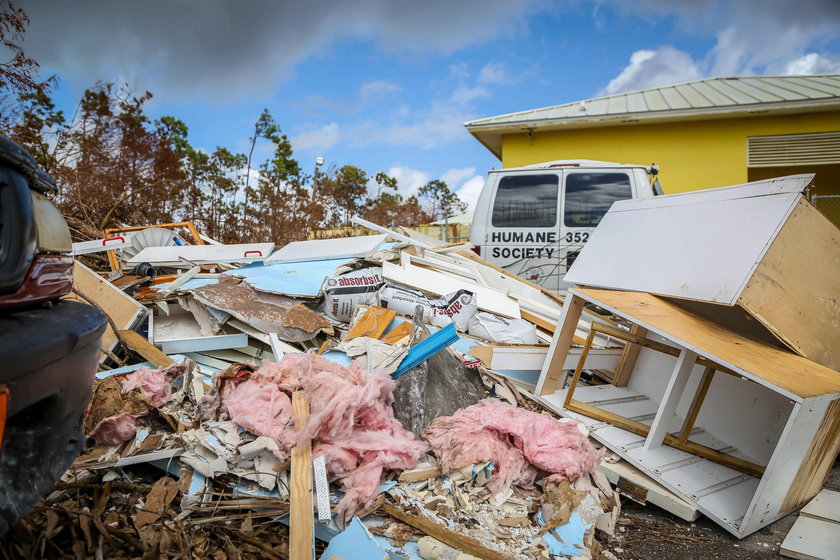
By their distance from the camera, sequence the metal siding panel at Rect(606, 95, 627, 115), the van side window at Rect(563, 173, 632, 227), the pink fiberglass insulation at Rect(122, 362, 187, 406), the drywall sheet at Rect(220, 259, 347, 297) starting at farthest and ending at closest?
1. the metal siding panel at Rect(606, 95, 627, 115)
2. the van side window at Rect(563, 173, 632, 227)
3. the drywall sheet at Rect(220, 259, 347, 297)
4. the pink fiberglass insulation at Rect(122, 362, 187, 406)

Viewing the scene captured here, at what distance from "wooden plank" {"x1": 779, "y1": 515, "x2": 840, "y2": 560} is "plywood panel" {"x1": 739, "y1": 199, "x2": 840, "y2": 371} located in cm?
101

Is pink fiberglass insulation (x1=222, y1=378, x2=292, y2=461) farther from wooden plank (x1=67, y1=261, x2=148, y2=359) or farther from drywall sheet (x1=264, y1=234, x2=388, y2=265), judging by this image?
drywall sheet (x1=264, y1=234, x2=388, y2=265)

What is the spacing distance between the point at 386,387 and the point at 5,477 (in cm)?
203

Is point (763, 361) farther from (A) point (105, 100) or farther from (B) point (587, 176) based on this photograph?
(A) point (105, 100)

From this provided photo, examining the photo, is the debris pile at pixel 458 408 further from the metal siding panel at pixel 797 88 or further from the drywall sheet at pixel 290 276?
the metal siding panel at pixel 797 88

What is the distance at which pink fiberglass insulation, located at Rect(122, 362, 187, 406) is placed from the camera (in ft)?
10.5

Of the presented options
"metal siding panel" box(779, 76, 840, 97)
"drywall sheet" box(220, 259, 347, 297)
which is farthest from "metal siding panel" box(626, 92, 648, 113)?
"drywall sheet" box(220, 259, 347, 297)

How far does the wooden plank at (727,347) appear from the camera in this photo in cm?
268

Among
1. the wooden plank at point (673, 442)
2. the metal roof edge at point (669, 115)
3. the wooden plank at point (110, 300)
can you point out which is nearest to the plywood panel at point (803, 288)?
the wooden plank at point (673, 442)

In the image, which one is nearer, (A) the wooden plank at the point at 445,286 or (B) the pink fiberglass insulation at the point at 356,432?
(B) the pink fiberglass insulation at the point at 356,432

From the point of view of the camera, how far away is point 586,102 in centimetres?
1127

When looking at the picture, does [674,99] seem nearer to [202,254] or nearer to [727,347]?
[727,347]

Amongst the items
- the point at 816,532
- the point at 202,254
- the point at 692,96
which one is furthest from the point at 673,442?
the point at 692,96

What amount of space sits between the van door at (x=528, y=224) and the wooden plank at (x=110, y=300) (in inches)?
162
